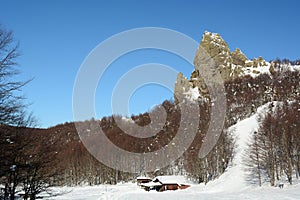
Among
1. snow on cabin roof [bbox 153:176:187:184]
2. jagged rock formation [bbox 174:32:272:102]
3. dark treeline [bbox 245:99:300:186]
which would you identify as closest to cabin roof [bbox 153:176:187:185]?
snow on cabin roof [bbox 153:176:187:184]

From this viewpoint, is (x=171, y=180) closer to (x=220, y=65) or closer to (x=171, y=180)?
(x=171, y=180)

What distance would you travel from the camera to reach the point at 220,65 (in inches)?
5699

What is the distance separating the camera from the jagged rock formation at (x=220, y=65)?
143 m

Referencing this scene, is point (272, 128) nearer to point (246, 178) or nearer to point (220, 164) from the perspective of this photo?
point (246, 178)

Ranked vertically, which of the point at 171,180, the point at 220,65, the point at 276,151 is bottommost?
the point at 171,180

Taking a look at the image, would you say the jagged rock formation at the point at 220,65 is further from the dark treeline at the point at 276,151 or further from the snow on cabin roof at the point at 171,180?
the dark treeline at the point at 276,151

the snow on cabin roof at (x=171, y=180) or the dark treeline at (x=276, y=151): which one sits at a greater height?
the dark treeline at (x=276, y=151)

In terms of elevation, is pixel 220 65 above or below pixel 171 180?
above

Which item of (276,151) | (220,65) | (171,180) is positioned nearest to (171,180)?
(171,180)

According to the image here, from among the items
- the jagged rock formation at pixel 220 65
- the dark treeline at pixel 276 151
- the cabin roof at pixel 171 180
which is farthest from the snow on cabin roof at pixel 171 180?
the jagged rock formation at pixel 220 65

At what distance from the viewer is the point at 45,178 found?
1488 centimetres

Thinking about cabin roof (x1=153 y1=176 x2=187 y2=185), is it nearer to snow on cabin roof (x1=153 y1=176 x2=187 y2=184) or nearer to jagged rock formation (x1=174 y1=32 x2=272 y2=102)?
snow on cabin roof (x1=153 y1=176 x2=187 y2=184)

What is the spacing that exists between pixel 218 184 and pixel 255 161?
23.3ft

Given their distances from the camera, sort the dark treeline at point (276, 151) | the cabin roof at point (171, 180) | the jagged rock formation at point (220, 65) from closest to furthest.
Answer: the dark treeline at point (276, 151) < the cabin roof at point (171, 180) < the jagged rock formation at point (220, 65)
